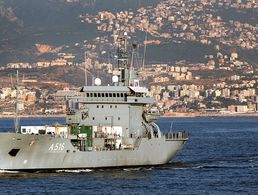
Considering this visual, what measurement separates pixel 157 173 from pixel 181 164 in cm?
947

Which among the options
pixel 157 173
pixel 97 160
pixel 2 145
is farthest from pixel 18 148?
pixel 157 173

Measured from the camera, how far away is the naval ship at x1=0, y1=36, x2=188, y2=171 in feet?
214

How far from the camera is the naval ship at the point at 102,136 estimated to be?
65.2m

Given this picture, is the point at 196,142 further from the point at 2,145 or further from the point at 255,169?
the point at 2,145

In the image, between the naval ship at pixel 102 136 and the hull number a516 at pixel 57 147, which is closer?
the hull number a516 at pixel 57 147

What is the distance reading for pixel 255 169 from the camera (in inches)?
2936

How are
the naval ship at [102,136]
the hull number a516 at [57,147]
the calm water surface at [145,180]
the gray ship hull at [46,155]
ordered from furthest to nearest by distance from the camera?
the naval ship at [102,136], the hull number a516 at [57,147], the gray ship hull at [46,155], the calm water surface at [145,180]

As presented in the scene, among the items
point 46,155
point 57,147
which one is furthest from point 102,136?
point 46,155

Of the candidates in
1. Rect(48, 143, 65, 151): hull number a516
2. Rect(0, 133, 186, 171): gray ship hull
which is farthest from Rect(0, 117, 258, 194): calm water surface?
Rect(48, 143, 65, 151): hull number a516

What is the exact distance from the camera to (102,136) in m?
68.6

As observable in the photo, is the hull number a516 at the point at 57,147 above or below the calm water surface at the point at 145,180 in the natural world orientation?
above

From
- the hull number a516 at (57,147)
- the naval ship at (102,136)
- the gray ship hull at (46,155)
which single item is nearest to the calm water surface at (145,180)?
the gray ship hull at (46,155)

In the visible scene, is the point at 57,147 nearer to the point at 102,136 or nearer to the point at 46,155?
the point at 46,155

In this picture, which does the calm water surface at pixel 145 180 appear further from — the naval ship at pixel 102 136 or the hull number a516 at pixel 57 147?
the hull number a516 at pixel 57 147
